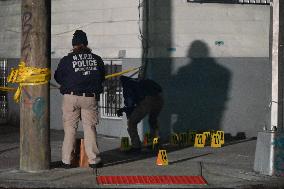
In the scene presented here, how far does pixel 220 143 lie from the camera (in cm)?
1288

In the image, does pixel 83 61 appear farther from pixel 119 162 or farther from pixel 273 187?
pixel 273 187

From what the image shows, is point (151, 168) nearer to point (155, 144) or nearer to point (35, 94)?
point (35, 94)

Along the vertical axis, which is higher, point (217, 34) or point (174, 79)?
point (217, 34)

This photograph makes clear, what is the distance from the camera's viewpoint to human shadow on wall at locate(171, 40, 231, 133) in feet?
45.4

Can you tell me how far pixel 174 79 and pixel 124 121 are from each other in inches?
51.3

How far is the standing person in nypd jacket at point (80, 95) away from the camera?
9.83 metres

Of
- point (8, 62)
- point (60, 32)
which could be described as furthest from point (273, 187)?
point (8, 62)

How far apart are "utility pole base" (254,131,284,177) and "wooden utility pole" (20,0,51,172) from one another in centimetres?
305

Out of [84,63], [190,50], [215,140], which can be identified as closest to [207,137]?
[215,140]

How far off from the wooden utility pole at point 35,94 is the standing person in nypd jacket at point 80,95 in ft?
1.03

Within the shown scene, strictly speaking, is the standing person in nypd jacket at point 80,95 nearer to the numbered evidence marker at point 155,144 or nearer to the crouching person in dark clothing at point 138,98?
the crouching person in dark clothing at point 138,98

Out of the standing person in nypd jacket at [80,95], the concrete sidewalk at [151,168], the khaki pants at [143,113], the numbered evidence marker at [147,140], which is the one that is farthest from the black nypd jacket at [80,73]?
the numbered evidence marker at [147,140]

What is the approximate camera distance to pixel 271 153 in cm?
963

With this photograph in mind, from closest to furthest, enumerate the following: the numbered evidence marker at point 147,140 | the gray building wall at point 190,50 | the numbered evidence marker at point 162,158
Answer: the numbered evidence marker at point 162,158
the numbered evidence marker at point 147,140
the gray building wall at point 190,50
